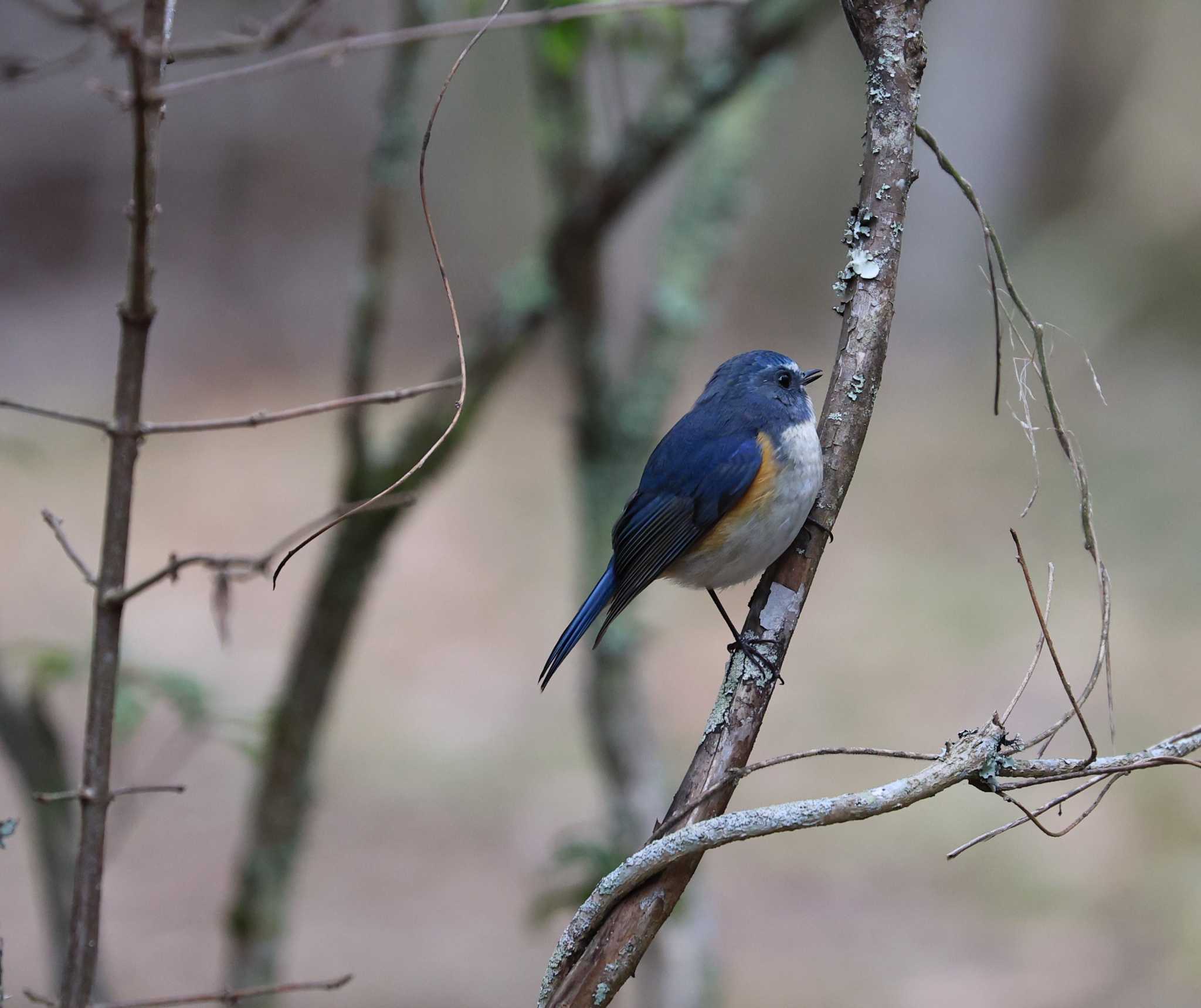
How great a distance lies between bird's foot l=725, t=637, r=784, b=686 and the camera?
5.79 ft

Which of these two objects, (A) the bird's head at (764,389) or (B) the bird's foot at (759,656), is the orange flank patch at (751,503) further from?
(B) the bird's foot at (759,656)

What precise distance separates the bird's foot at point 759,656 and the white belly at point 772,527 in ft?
1.10

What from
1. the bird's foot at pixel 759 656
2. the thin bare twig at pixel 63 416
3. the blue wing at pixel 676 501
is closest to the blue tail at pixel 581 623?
the blue wing at pixel 676 501

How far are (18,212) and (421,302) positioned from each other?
5.63 metres

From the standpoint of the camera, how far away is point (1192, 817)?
645cm

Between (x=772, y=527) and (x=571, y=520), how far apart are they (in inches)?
322

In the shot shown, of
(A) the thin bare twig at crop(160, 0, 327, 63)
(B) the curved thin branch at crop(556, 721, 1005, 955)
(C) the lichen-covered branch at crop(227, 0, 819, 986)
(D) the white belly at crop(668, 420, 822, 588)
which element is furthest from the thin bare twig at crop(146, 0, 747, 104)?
(C) the lichen-covered branch at crop(227, 0, 819, 986)

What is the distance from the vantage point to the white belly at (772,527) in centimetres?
245

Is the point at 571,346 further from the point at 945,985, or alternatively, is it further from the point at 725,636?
the point at 725,636

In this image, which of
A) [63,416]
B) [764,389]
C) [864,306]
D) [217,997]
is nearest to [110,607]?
[63,416]

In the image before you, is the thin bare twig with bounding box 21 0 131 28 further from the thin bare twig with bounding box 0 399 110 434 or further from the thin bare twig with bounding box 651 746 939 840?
the thin bare twig with bounding box 651 746 939 840

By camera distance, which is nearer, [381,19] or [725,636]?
[725,636]

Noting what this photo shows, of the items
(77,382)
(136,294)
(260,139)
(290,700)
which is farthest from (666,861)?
(260,139)

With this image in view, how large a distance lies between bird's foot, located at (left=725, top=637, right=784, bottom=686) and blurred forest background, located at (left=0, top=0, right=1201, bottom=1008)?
2.14ft
